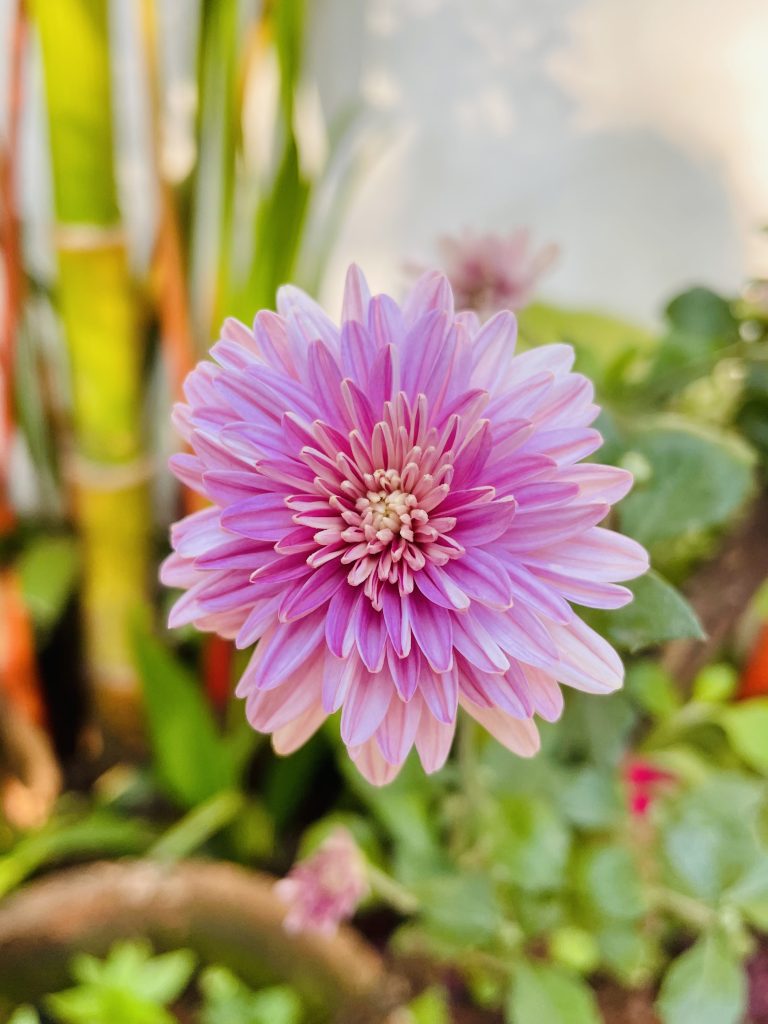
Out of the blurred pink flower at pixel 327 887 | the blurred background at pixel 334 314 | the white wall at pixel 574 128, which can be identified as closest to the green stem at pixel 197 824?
the blurred background at pixel 334 314

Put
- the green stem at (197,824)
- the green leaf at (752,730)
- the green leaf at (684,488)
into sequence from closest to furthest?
the green leaf at (684,488), the green leaf at (752,730), the green stem at (197,824)

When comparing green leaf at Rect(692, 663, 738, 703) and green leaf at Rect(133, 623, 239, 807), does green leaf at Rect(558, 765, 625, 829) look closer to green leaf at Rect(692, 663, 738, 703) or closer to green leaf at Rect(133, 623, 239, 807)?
→ green leaf at Rect(692, 663, 738, 703)

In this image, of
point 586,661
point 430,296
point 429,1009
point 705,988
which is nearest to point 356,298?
point 430,296

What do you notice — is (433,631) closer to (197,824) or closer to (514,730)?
(514,730)

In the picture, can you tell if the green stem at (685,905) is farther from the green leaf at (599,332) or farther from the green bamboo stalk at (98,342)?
the green bamboo stalk at (98,342)

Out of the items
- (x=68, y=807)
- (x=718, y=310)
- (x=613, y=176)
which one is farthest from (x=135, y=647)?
(x=613, y=176)

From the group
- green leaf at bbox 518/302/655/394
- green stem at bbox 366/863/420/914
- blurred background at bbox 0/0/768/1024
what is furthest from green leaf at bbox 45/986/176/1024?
green leaf at bbox 518/302/655/394
